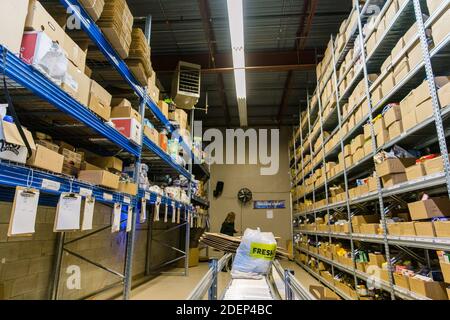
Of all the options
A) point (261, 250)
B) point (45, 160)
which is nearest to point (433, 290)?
point (261, 250)

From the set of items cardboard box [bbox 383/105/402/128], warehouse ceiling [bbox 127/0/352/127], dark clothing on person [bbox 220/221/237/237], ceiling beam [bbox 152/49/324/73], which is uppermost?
warehouse ceiling [bbox 127/0/352/127]

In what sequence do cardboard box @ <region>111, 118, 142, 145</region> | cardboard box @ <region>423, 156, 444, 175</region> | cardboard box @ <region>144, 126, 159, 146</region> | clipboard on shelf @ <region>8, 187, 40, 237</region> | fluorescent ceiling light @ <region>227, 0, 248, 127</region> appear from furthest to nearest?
fluorescent ceiling light @ <region>227, 0, 248, 127</region> < cardboard box @ <region>144, 126, 159, 146</region> < cardboard box @ <region>111, 118, 142, 145</region> < cardboard box @ <region>423, 156, 444, 175</region> < clipboard on shelf @ <region>8, 187, 40, 237</region>

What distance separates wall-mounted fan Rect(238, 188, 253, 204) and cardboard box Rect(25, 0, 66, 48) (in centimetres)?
798

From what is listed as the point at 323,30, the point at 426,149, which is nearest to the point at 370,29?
the point at 426,149

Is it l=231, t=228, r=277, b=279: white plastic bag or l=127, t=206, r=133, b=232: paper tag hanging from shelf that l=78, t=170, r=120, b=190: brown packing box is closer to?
l=127, t=206, r=133, b=232: paper tag hanging from shelf

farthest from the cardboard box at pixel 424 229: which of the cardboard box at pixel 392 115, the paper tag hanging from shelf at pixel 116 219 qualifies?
the paper tag hanging from shelf at pixel 116 219

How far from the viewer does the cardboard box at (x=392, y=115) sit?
268 cm

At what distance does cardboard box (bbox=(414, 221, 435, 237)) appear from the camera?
2.11 metres

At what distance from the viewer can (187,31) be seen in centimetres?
557

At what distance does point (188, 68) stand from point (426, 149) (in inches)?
174

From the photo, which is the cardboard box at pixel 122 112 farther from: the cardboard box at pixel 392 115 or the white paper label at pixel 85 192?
the cardboard box at pixel 392 115

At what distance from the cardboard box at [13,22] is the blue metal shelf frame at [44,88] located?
61 millimetres

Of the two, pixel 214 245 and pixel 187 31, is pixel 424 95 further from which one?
pixel 187 31

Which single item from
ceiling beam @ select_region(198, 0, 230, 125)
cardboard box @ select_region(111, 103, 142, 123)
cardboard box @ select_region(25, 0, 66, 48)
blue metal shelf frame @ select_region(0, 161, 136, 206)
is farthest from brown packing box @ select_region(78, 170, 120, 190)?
ceiling beam @ select_region(198, 0, 230, 125)
